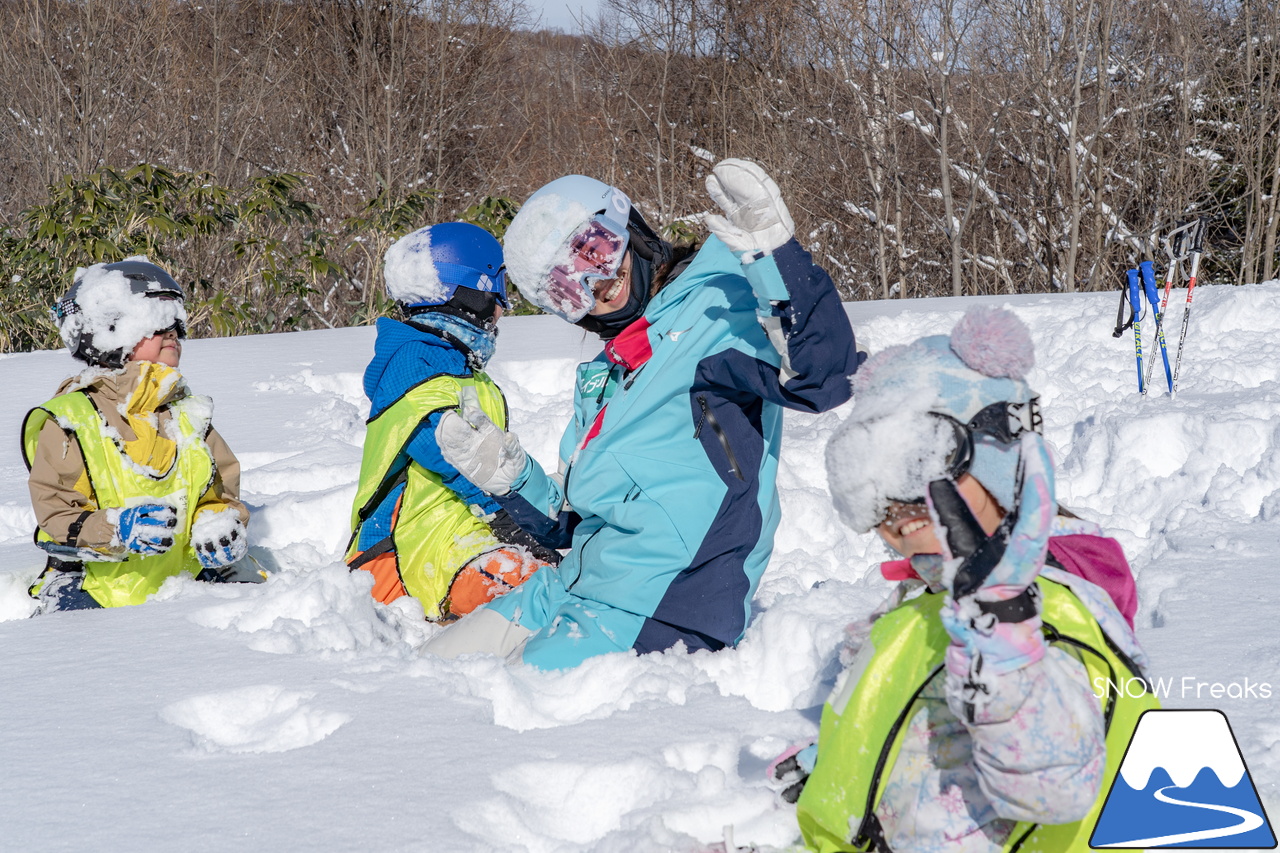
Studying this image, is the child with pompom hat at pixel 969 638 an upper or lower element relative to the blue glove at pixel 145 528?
upper

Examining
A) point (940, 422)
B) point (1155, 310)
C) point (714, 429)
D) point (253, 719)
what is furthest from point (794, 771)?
point (1155, 310)

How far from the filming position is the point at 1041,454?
3.90 feet

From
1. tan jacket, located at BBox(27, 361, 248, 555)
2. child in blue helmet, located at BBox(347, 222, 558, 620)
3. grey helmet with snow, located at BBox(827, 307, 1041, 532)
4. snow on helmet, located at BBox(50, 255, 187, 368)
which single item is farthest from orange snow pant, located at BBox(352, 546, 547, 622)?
grey helmet with snow, located at BBox(827, 307, 1041, 532)

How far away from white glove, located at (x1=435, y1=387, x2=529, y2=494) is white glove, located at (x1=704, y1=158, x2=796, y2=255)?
87cm

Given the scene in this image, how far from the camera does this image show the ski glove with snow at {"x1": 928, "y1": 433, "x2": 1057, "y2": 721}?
1.11 meters

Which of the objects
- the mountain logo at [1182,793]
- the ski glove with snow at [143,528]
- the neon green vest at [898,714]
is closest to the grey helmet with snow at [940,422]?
the neon green vest at [898,714]

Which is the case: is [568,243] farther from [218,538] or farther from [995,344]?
[218,538]

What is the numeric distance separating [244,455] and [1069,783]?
13.4 ft

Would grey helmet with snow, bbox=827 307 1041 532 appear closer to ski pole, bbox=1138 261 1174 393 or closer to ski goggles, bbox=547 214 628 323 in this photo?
ski goggles, bbox=547 214 628 323

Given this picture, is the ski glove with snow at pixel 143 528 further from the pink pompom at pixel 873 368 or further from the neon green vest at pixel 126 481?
the pink pompom at pixel 873 368

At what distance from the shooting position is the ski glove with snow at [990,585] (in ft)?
3.63

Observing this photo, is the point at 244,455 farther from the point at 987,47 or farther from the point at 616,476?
the point at 987,47

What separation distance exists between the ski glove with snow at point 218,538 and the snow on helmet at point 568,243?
123cm

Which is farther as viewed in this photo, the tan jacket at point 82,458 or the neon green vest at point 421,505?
the neon green vest at point 421,505
